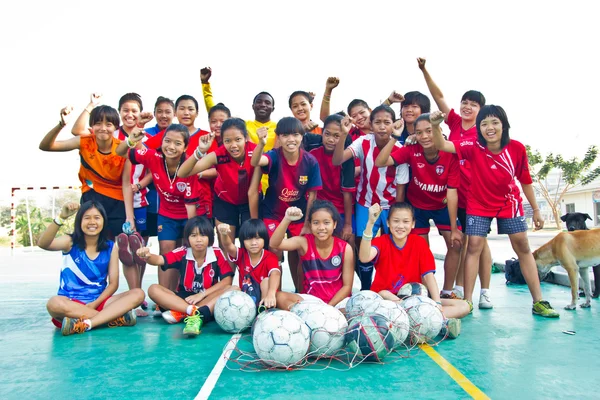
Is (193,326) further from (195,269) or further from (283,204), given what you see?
(283,204)

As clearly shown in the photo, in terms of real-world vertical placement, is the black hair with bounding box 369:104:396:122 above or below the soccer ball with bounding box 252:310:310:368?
above

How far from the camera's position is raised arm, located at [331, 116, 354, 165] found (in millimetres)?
5168

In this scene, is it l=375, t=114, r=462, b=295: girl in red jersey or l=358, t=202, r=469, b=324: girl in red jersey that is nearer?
l=358, t=202, r=469, b=324: girl in red jersey

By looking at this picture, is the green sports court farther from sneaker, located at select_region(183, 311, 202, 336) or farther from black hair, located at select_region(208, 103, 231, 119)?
black hair, located at select_region(208, 103, 231, 119)

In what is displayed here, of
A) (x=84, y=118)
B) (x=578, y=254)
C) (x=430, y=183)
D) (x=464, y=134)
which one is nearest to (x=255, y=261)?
(x=430, y=183)

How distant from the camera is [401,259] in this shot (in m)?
4.83

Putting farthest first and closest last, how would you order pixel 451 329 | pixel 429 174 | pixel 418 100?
pixel 418 100 → pixel 429 174 → pixel 451 329

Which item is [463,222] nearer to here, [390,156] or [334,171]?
[390,156]

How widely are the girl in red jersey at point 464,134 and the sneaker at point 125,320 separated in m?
3.42

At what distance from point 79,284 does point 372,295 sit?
291 cm

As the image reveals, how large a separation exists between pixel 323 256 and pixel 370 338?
1.52 meters

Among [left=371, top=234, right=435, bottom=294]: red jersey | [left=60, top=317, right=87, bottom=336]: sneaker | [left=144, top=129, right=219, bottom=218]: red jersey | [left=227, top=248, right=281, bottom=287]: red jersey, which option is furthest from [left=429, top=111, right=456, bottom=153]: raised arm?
[left=60, top=317, right=87, bottom=336]: sneaker

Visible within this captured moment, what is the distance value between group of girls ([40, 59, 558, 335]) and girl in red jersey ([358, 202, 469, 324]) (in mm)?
12

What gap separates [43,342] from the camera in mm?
4309
